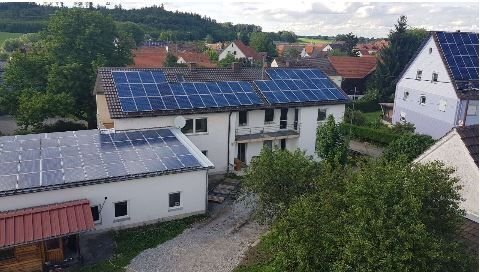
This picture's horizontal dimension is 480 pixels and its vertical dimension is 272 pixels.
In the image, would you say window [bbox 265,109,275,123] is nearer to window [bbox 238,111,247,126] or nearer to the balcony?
the balcony

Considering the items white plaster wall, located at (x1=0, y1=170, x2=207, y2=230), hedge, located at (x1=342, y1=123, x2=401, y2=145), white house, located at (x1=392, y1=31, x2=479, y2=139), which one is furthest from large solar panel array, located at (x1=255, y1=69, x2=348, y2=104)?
white house, located at (x1=392, y1=31, x2=479, y2=139)

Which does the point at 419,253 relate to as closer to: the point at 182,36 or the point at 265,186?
the point at 265,186

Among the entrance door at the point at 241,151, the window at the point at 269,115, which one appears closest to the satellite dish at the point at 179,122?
the entrance door at the point at 241,151

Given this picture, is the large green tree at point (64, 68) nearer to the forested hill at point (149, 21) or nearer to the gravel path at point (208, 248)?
the gravel path at point (208, 248)

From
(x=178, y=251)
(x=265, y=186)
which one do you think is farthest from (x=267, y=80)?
(x=178, y=251)

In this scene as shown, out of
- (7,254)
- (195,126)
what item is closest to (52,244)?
(7,254)

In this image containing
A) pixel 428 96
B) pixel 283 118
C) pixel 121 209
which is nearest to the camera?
pixel 121 209

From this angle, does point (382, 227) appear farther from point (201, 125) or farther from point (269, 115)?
point (269, 115)
